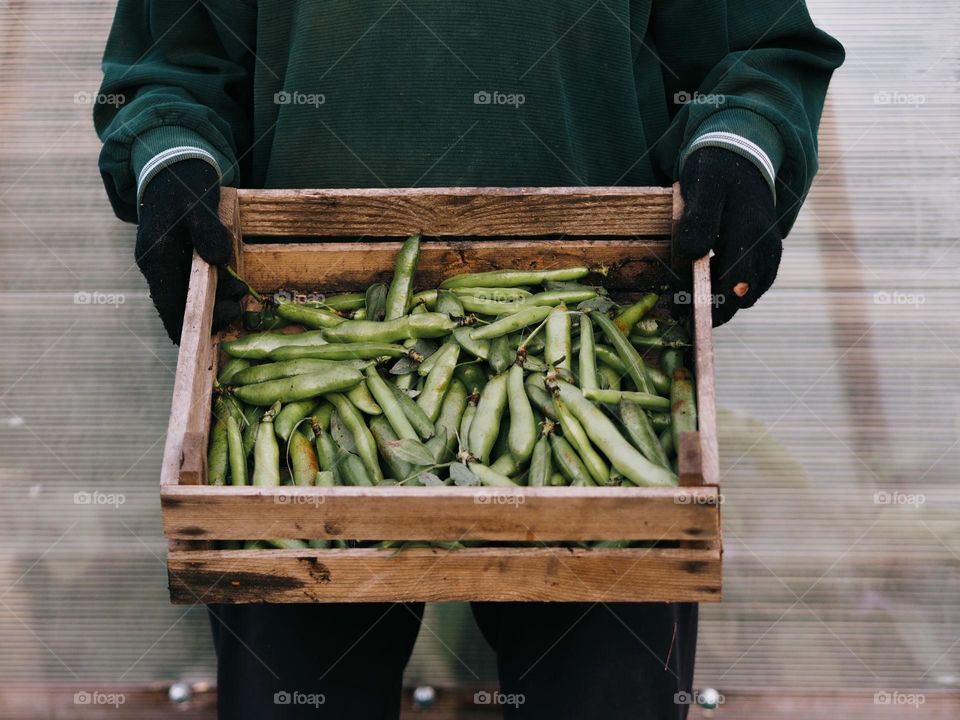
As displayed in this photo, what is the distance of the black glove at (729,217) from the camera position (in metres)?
2.22

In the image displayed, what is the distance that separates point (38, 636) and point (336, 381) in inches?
71.2

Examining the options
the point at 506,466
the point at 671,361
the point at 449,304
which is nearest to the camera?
the point at 506,466

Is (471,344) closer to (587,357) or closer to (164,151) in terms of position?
(587,357)

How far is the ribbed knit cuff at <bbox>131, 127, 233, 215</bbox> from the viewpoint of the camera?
2.31 metres

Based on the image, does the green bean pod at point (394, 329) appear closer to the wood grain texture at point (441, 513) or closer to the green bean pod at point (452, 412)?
the green bean pod at point (452, 412)

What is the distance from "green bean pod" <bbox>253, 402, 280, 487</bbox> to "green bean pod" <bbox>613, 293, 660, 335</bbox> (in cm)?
73

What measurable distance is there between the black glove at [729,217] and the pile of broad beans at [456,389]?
0.18 m

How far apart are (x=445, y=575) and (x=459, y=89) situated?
1.10 metres

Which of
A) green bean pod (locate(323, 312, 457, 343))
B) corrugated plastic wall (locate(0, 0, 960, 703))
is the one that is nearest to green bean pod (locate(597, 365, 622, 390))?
green bean pod (locate(323, 312, 457, 343))

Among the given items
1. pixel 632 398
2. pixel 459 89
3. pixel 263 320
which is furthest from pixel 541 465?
pixel 459 89

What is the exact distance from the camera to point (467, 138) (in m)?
2.51

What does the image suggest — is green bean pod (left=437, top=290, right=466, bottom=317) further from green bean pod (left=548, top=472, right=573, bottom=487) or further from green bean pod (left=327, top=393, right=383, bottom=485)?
green bean pod (left=548, top=472, right=573, bottom=487)

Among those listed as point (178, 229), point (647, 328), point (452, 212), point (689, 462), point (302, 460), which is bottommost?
point (689, 462)

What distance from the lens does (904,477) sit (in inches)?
134
